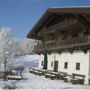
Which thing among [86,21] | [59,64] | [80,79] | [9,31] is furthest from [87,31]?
[9,31]

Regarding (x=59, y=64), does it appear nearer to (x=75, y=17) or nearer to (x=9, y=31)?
(x=75, y=17)

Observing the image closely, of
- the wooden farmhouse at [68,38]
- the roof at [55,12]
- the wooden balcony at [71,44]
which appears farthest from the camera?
the wooden farmhouse at [68,38]

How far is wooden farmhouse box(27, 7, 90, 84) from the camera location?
23.8 metres

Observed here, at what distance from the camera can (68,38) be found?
2866 cm

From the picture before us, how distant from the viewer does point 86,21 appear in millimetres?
24375

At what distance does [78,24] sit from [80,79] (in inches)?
228

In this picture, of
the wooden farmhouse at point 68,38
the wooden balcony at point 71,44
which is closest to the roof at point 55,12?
the wooden farmhouse at point 68,38

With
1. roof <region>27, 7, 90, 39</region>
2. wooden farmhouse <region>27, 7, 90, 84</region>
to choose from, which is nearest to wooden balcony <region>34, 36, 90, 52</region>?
wooden farmhouse <region>27, 7, 90, 84</region>

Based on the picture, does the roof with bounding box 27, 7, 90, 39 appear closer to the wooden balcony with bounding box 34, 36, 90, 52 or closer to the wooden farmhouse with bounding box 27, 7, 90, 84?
the wooden farmhouse with bounding box 27, 7, 90, 84

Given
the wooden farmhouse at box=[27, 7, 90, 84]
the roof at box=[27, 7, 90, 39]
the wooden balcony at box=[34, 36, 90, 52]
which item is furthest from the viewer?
the wooden farmhouse at box=[27, 7, 90, 84]

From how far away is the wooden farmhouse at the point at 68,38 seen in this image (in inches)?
936

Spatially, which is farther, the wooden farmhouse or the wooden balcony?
the wooden farmhouse

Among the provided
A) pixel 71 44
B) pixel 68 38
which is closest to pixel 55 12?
pixel 68 38

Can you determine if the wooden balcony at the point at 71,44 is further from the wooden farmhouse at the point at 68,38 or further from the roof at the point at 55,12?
the roof at the point at 55,12
